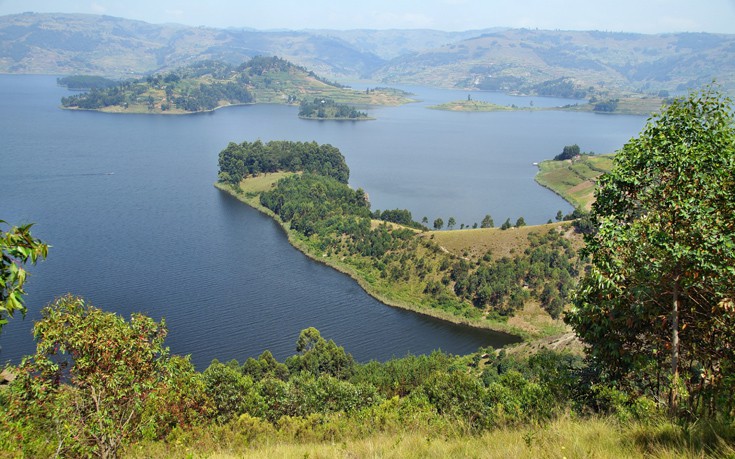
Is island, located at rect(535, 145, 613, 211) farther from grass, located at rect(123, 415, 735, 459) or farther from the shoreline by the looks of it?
grass, located at rect(123, 415, 735, 459)

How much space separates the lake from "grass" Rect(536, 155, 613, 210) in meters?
2.66

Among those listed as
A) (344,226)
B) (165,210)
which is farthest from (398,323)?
(165,210)

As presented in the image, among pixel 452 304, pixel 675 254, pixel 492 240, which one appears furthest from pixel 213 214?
pixel 675 254

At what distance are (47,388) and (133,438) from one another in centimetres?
223

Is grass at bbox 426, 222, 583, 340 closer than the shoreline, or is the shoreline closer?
the shoreline

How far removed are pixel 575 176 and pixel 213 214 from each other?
59381mm

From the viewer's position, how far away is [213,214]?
65312 millimetres

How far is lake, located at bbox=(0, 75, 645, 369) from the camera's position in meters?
38.0

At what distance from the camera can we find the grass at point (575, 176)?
7944 centimetres

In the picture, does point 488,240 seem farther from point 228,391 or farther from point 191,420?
point 191,420

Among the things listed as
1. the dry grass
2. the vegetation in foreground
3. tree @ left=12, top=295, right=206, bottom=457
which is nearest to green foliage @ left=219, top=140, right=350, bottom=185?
the dry grass

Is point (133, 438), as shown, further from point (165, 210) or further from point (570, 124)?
point (570, 124)

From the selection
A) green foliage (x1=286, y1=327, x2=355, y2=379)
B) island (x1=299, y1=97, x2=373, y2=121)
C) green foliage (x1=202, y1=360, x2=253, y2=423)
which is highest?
island (x1=299, y1=97, x2=373, y2=121)

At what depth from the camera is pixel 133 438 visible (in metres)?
10.6
